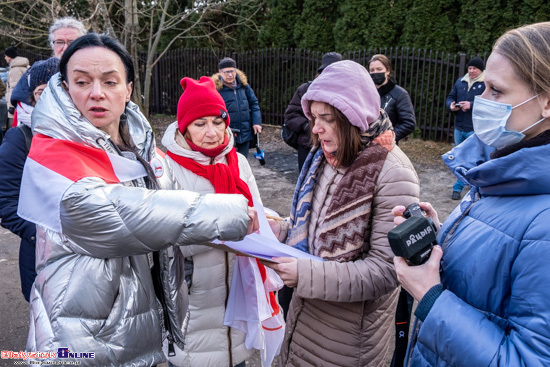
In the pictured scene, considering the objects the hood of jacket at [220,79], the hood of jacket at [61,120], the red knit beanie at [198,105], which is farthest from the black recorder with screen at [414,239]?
→ the hood of jacket at [220,79]

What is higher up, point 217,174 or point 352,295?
point 217,174

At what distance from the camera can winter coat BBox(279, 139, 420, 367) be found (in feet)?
6.84

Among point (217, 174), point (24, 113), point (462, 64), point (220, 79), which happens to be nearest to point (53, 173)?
point (217, 174)

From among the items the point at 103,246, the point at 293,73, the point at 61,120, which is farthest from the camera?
the point at 293,73

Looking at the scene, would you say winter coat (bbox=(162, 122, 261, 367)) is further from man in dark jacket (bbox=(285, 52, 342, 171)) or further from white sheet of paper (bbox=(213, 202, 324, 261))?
man in dark jacket (bbox=(285, 52, 342, 171))

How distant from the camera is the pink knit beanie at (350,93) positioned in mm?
2137

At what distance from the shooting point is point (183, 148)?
291cm

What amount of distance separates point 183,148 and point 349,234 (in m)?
1.29

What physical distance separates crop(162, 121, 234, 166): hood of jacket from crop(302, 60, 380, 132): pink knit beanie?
93 cm

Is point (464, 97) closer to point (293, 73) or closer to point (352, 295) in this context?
point (293, 73)

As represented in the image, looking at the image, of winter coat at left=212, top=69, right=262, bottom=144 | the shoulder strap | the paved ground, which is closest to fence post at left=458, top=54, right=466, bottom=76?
the paved ground

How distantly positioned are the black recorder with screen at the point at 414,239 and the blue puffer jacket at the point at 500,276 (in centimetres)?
10

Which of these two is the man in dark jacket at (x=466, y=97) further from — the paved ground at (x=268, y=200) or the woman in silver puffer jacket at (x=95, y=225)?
the woman in silver puffer jacket at (x=95, y=225)

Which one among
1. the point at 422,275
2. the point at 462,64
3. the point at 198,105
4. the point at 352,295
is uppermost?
Result: the point at 462,64
